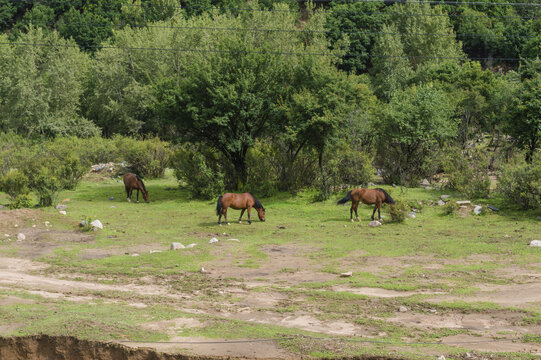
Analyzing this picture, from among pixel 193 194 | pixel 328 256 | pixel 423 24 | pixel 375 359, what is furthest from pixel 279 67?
pixel 423 24

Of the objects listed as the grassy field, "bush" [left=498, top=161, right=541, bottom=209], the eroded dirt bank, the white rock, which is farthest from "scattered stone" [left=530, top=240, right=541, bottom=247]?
the white rock

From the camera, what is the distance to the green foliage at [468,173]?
2625 cm

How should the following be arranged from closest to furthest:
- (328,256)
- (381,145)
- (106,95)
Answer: (328,256) < (381,145) < (106,95)

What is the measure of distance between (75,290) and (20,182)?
14725mm

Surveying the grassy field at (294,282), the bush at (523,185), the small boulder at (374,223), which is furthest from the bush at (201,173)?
the bush at (523,185)

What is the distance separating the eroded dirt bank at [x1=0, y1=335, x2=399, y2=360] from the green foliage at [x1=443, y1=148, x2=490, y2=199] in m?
19.3

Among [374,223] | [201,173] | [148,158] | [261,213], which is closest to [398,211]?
[374,223]

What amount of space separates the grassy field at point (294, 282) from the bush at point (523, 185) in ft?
2.14

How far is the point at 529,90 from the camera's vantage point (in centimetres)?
2889

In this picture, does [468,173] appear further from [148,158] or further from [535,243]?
[148,158]

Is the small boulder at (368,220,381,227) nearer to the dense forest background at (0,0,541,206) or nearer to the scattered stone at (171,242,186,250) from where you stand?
the dense forest background at (0,0,541,206)

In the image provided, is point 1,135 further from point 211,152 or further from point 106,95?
point 211,152

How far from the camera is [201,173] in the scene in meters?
29.8

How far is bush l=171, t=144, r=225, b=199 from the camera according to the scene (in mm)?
29312
